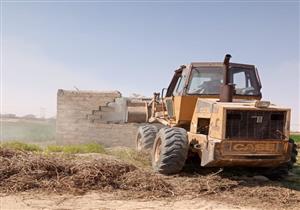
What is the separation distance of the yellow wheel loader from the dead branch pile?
3.72 ft

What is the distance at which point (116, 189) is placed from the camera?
26.1ft

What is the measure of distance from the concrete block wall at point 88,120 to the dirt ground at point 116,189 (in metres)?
10.1

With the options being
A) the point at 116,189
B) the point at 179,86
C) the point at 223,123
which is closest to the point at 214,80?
the point at 179,86

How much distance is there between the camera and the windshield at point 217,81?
1023 cm

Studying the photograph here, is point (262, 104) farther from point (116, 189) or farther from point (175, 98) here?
point (116, 189)

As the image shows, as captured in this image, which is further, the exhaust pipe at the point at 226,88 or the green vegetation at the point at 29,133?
the green vegetation at the point at 29,133

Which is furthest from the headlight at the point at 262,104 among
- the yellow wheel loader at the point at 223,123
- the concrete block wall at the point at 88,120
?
the concrete block wall at the point at 88,120

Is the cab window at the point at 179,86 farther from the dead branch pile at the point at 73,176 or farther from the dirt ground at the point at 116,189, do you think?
the dead branch pile at the point at 73,176

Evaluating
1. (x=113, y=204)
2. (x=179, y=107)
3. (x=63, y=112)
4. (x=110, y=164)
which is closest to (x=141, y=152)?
(x=179, y=107)

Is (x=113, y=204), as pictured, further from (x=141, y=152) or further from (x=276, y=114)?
(x=141, y=152)

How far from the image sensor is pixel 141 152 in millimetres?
12117

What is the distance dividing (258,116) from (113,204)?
144 inches

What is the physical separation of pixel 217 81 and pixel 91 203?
15.6ft

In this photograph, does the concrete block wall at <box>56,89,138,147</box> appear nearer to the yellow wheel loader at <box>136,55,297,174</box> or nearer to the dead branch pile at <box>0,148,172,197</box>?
the yellow wheel loader at <box>136,55,297,174</box>
